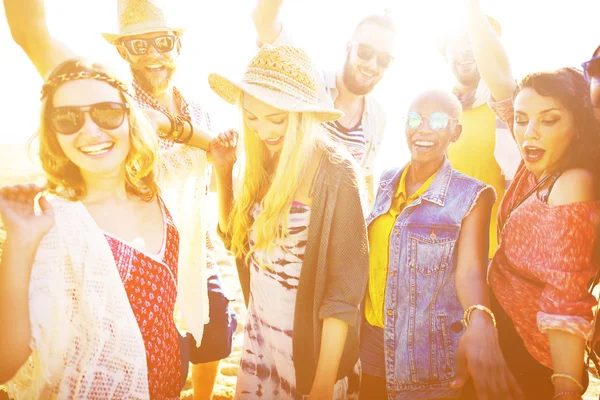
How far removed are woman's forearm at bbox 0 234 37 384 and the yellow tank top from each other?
2.75 m

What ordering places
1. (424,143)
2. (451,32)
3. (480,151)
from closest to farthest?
1. (424,143)
2. (480,151)
3. (451,32)

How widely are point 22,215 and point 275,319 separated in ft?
4.01

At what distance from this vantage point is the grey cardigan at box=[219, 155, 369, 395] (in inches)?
83.9

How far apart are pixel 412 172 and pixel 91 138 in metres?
1.80

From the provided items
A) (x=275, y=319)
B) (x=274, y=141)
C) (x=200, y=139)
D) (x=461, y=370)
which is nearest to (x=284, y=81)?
(x=274, y=141)

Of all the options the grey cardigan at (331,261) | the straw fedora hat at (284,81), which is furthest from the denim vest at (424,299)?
the straw fedora hat at (284,81)

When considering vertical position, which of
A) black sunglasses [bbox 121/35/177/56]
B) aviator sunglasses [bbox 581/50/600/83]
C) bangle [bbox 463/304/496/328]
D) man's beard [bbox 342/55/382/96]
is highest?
black sunglasses [bbox 121/35/177/56]

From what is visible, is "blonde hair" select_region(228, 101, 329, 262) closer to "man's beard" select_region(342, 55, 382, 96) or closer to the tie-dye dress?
the tie-dye dress

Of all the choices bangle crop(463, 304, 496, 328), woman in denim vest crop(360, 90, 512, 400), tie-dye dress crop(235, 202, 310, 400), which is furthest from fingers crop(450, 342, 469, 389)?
tie-dye dress crop(235, 202, 310, 400)

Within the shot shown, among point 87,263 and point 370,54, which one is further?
point 370,54

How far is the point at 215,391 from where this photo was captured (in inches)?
153

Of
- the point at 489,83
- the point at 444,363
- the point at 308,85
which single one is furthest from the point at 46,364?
the point at 489,83

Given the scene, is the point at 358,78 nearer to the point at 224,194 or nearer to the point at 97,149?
the point at 224,194

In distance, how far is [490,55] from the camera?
2572 millimetres
